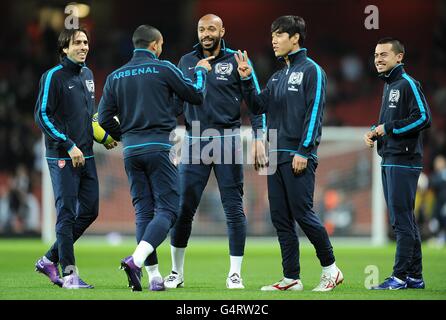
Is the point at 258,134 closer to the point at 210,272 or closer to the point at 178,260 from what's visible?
the point at 178,260

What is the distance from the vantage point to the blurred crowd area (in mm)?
20469

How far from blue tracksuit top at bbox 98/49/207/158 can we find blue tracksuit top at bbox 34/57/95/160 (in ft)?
1.70

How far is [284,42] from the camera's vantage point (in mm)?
7758

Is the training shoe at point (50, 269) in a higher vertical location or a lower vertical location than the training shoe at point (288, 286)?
higher

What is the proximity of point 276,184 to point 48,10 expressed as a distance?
17213 millimetres

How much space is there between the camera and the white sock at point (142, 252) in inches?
279

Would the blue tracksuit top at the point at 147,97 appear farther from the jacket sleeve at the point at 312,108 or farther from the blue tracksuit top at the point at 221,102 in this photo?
the jacket sleeve at the point at 312,108

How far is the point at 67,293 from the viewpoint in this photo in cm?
718

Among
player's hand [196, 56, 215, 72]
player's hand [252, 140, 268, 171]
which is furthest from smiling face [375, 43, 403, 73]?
player's hand [196, 56, 215, 72]

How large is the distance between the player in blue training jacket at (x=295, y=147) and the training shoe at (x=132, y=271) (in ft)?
3.99

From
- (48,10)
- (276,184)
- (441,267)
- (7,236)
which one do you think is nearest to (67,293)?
(276,184)

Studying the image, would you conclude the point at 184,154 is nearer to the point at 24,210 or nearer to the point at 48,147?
the point at 48,147

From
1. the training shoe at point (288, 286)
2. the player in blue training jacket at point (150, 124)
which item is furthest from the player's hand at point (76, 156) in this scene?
the training shoe at point (288, 286)

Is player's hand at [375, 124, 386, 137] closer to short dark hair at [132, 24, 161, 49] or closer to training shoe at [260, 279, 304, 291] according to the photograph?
training shoe at [260, 279, 304, 291]
